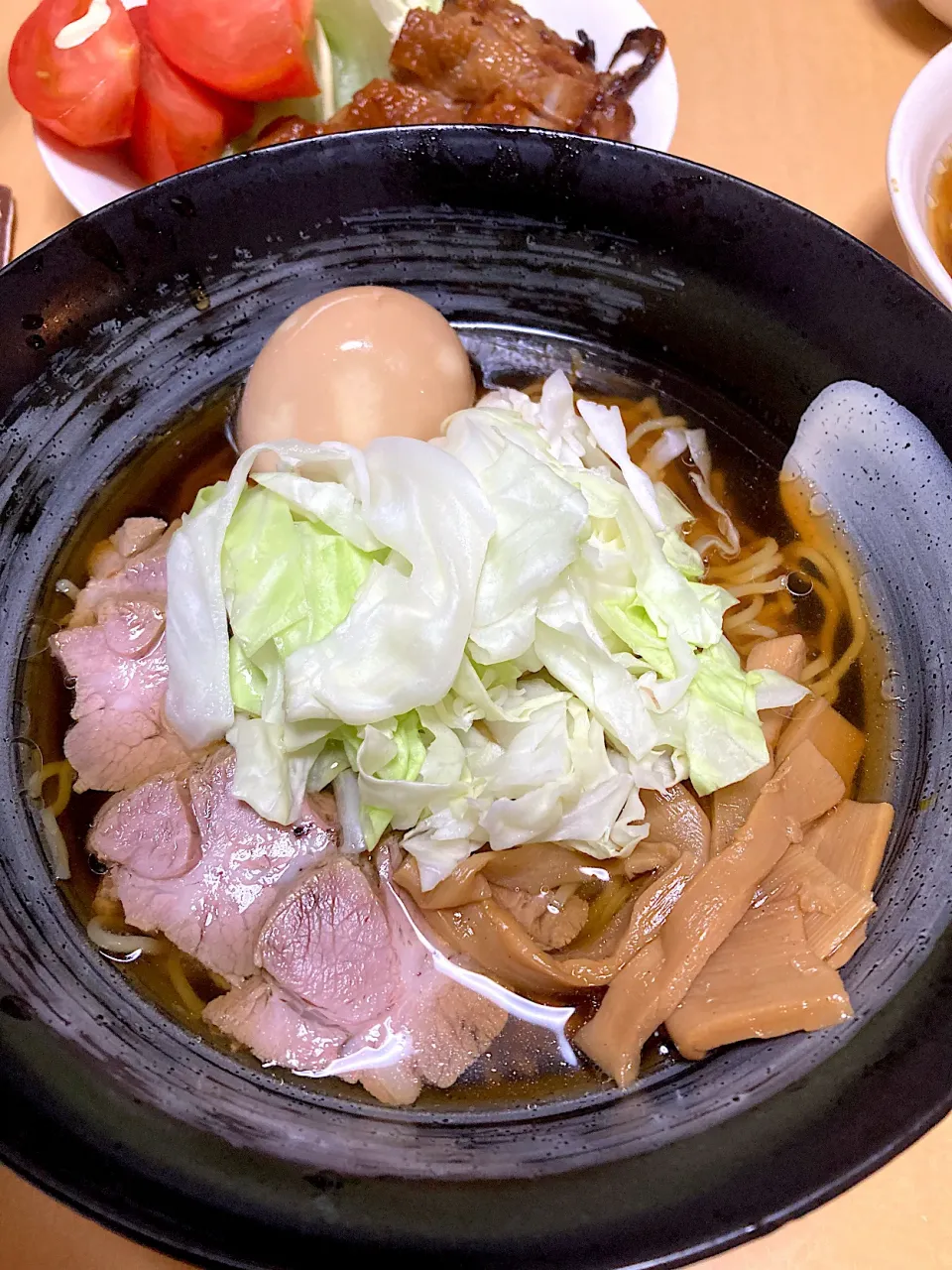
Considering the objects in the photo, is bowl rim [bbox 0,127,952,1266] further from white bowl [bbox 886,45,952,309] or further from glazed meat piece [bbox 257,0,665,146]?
glazed meat piece [bbox 257,0,665,146]

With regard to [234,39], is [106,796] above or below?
below

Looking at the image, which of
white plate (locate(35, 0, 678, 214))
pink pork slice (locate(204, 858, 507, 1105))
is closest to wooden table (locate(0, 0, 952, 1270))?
white plate (locate(35, 0, 678, 214))

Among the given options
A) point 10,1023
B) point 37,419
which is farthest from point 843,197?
point 10,1023

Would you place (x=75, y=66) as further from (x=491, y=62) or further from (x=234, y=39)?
(x=491, y=62)

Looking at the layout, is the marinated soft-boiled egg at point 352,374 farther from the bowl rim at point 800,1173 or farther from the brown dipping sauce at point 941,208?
the bowl rim at point 800,1173

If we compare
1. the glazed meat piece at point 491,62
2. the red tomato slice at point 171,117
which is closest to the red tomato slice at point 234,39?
the red tomato slice at point 171,117

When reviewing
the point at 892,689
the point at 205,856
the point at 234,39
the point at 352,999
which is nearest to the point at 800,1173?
the point at 352,999
